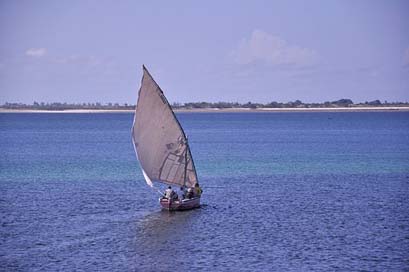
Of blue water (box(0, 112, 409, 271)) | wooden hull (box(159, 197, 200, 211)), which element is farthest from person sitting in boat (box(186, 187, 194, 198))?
blue water (box(0, 112, 409, 271))

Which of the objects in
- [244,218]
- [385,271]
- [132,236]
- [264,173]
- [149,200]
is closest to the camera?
[385,271]

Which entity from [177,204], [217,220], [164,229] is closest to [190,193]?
[177,204]

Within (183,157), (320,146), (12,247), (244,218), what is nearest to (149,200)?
(183,157)

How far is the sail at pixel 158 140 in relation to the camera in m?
47.8

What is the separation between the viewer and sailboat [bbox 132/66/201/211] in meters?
47.6

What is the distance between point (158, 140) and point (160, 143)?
9.0 inches

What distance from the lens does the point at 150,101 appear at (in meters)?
47.8

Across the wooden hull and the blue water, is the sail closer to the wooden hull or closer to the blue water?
the wooden hull

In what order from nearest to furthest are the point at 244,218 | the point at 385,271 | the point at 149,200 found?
the point at 385,271 → the point at 244,218 → the point at 149,200

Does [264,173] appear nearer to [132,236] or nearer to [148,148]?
[148,148]

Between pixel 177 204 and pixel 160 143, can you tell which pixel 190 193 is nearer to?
pixel 177 204

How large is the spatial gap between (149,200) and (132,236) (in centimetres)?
1252

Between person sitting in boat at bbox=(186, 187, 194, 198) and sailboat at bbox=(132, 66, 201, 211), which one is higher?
sailboat at bbox=(132, 66, 201, 211)

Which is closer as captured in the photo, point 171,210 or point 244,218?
point 244,218
